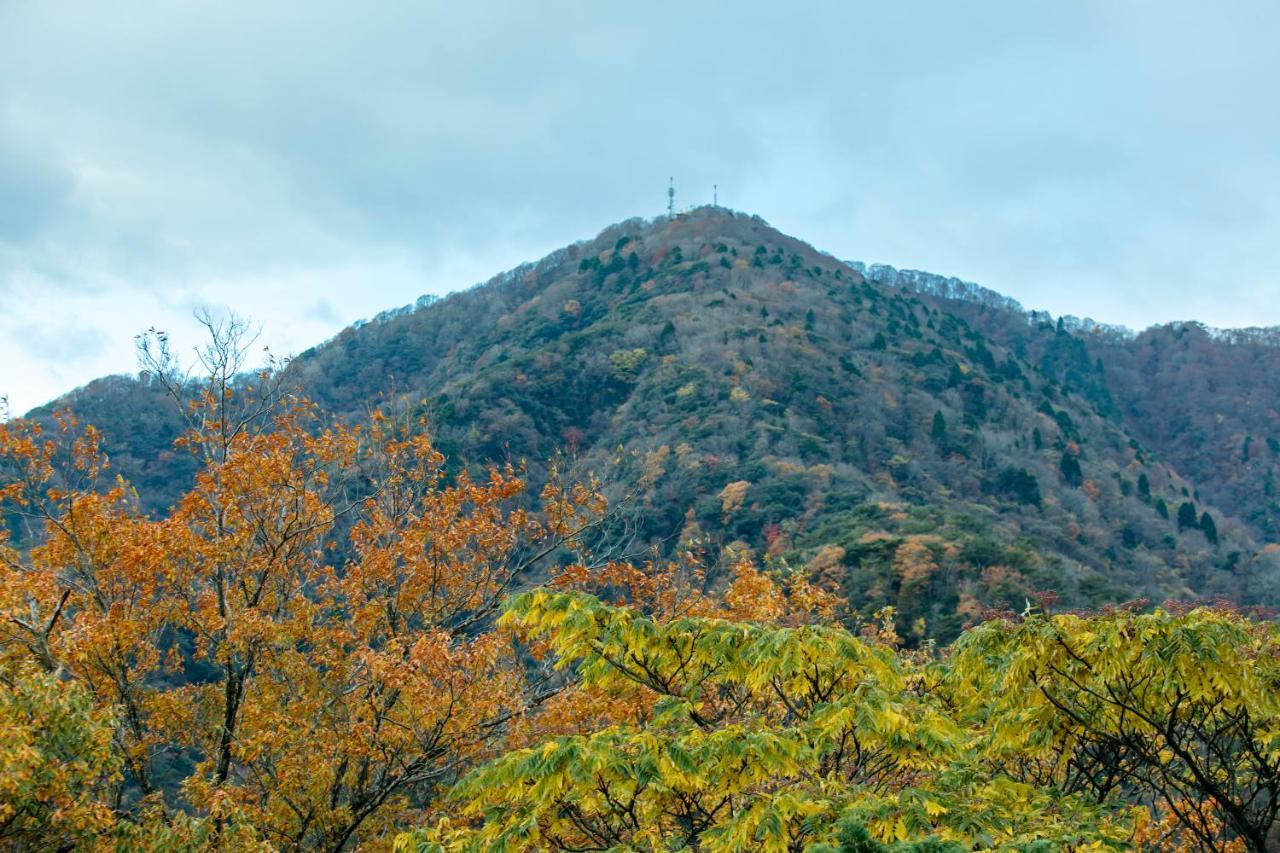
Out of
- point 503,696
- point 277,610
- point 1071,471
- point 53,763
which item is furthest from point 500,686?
point 1071,471

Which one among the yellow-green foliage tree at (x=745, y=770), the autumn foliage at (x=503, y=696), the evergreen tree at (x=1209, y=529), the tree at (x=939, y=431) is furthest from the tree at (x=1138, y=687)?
the evergreen tree at (x=1209, y=529)

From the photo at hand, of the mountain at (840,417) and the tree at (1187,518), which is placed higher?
the mountain at (840,417)

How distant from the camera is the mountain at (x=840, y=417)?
51375 mm

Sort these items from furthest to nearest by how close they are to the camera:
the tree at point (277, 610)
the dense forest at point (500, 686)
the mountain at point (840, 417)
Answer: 1. the mountain at point (840, 417)
2. the tree at point (277, 610)
3. the dense forest at point (500, 686)

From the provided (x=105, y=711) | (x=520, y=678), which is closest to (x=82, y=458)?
(x=105, y=711)

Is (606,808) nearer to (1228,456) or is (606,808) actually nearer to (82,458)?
(82,458)

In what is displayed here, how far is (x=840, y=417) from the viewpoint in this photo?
77062 millimetres

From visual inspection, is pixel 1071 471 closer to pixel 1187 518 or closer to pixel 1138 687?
pixel 1187 518

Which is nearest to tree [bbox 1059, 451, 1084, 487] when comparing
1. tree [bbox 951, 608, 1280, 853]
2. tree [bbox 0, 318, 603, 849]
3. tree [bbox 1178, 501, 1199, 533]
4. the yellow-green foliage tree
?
tree [bbox 1178, 501, 1199, 533]

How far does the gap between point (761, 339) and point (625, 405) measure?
1646cm

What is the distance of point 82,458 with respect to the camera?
39.4 feet

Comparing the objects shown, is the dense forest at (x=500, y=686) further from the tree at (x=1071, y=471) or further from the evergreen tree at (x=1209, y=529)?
the evergreen tree at (x=1209, y=529)

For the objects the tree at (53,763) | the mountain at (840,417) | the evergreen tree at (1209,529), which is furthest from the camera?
the evergreen tree at (1209,529)

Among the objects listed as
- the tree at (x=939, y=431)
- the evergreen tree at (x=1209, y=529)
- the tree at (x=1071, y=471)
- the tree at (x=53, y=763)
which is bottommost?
the evergreen tree at (x=1209, y=529)
